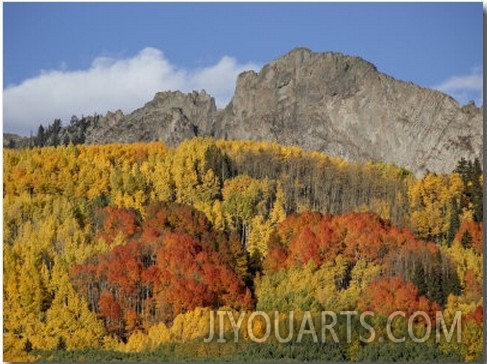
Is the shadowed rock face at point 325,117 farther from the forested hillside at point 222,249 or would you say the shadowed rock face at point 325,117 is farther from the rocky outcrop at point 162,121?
the forested hillside at point 222,249

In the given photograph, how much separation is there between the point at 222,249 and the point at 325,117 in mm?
13143

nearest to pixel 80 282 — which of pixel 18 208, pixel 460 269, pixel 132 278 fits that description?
pixel 132 278

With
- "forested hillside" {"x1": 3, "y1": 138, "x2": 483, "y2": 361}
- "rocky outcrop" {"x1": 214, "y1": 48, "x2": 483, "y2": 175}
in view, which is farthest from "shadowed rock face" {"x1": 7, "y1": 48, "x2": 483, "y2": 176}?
"forested hillside" {"x1": 3, "y1": 138, "x2": 483, "y2": 361}

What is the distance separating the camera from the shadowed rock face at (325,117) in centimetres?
3962

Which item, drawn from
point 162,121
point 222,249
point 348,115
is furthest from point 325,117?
point 222,249

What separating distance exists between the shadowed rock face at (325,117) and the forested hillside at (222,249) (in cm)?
148

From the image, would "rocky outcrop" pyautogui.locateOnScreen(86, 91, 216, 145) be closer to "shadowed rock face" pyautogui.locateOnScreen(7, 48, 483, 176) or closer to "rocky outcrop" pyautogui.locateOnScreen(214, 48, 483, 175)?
"shadowed rock face" pyautogui.locateOnScreen(7, 48, 483, 176)

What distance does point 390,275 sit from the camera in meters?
32.2

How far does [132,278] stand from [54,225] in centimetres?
556

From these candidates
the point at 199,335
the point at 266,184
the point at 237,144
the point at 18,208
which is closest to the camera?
the point at 199,335

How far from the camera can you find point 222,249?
34.9 metres

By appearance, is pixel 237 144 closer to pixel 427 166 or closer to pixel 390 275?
pixel 427 166

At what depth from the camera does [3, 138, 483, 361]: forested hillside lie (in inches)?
1121

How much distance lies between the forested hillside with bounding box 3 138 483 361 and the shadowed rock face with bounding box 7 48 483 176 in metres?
1.48
